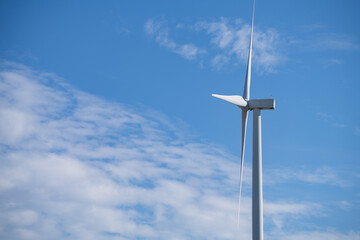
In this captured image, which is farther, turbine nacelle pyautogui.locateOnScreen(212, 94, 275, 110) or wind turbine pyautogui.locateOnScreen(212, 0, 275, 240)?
turbine nacelle pyautogui.locateOnScreen(212, 94, 275, 110)

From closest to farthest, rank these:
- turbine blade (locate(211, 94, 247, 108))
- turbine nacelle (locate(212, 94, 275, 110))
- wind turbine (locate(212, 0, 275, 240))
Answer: wind turbine (locate(212, 0, 275, 240)) < turbine blade (locate(211, 94, 247, 108)) < turbine nacelle (locate(212, 94, 275, 110))

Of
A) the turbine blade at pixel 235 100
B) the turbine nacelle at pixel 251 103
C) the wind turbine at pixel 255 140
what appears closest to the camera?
the wind turbine at pixel 255 140

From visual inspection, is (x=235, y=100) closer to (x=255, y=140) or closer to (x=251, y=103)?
(x=251, y=103)

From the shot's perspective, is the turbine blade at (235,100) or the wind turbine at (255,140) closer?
the wind turbine at (255,140)

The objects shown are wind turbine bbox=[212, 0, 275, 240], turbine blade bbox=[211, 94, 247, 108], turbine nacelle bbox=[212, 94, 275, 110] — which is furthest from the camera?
turbine nacelle bbox=[212, 94, 275, 110]

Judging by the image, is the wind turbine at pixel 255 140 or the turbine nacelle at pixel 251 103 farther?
the turbine nacelle at pixel 251 103

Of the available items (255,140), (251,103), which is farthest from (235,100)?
(255,140)

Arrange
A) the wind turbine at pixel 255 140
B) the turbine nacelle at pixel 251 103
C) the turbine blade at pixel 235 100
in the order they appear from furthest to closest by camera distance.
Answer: the turbine nacelle at pixel 251 103
the turbine blade at pixel 235 100
the wind turbine at pixel 255 140

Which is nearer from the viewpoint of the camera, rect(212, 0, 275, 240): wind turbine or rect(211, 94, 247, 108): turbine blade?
rect(212, 0, 275, 240): wind turbine

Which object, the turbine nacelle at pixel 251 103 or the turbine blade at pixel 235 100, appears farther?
the turbine nacelle at pixel 251 103

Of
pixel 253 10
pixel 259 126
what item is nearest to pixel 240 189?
pixel 259 126

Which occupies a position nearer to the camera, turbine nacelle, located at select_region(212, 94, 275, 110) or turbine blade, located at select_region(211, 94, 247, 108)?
turbine blade, located at select_region(211, 94, 247, 108)

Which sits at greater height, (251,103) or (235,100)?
(251,103)

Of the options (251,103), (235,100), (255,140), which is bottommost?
(255,140)
